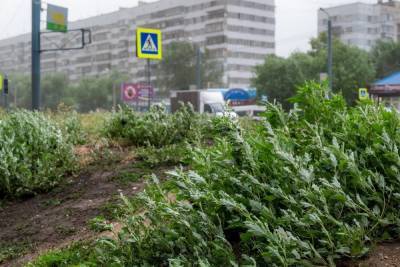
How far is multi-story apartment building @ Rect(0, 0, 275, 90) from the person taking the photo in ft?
319

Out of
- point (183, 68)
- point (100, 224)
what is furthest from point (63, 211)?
point (183, 68)

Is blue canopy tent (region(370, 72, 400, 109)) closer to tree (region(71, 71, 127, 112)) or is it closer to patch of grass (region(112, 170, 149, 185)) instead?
patch of grass (region(112, 170, 149, 185))

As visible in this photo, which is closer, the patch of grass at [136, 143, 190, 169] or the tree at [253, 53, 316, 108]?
the patch of grass at [136, 143, 190, 169]

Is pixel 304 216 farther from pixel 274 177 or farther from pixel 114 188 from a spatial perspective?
pixel 114 188

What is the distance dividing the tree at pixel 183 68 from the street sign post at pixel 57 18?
5066 cm

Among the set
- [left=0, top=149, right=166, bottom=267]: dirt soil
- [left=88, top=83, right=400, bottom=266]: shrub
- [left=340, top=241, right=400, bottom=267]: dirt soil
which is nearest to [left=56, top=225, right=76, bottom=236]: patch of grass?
[left=0, top=149, right=166, bottom=267]: dirt soil

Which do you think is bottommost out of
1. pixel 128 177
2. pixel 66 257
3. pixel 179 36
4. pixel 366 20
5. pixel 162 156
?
pixel 66 257

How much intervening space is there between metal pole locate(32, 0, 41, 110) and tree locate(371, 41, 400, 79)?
42.4 meters

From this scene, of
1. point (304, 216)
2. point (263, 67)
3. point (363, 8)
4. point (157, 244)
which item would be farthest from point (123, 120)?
point (363, 8)

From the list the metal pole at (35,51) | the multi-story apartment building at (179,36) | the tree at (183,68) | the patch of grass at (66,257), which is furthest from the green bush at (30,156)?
the multi-story apartment building at (179,36)

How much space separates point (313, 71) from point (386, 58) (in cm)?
673

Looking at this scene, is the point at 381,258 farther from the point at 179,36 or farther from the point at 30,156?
the point at 179,36

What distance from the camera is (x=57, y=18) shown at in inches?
751

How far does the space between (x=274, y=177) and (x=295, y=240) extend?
1.68ft
